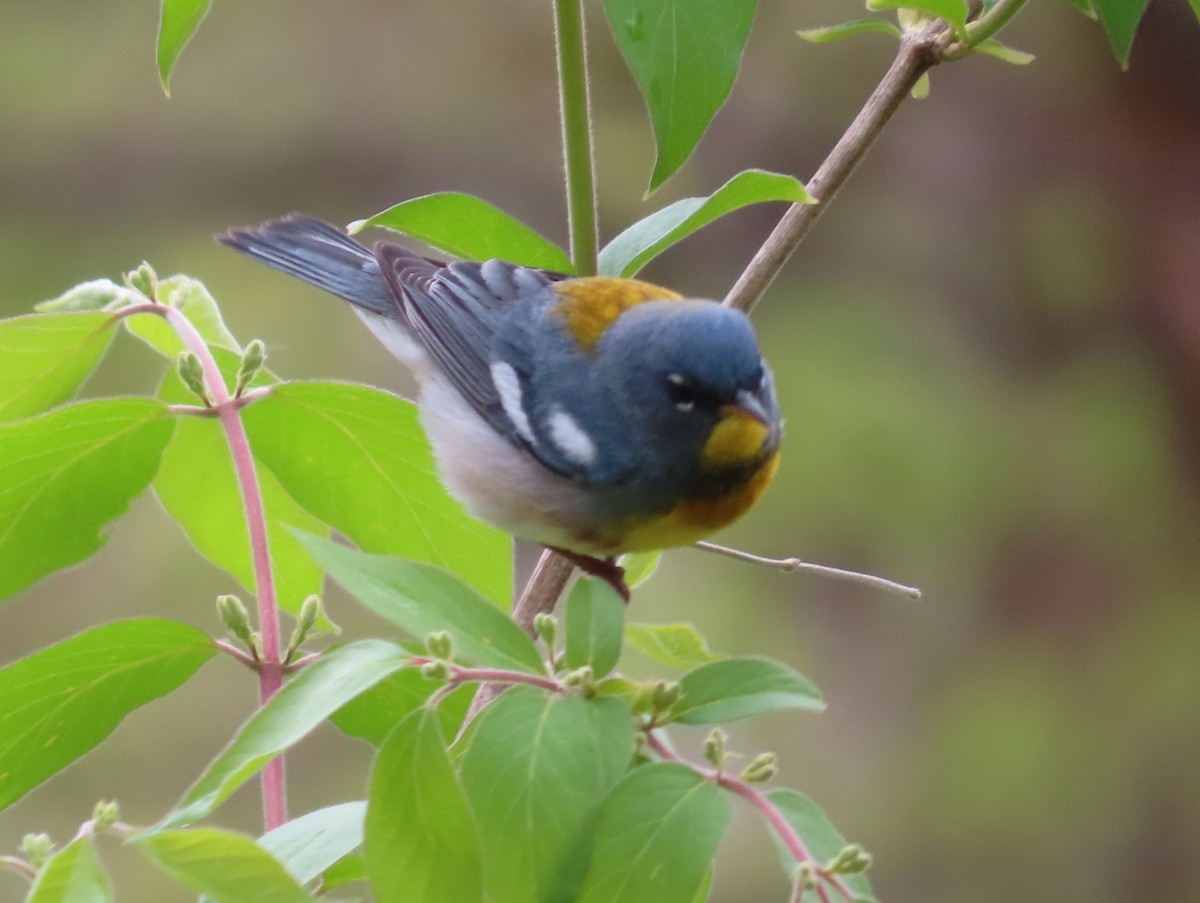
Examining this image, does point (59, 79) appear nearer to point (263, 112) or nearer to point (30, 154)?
point (30, 154)

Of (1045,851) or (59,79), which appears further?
(59,79)

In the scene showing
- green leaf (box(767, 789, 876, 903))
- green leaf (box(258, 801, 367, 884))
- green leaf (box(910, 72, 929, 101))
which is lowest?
green leaf (box(767, 789, 876, 903))

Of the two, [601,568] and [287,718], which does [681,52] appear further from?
[601,568]

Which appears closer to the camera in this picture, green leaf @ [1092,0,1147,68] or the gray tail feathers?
green leaf @ [1092,0,1147,68]

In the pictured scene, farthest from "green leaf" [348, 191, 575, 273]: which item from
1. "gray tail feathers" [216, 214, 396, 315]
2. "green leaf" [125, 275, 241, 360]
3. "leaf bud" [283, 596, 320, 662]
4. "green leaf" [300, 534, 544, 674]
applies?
"gray tail feathers" [216, 214, 396, 315]

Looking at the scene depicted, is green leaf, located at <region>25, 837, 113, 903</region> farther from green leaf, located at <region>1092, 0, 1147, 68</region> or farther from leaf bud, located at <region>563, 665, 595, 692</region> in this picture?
green leaf, located at <region>1092, 0, 1147, 68</region>

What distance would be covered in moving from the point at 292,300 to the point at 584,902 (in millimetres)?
4020

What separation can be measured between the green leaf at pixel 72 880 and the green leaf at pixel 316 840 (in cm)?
11

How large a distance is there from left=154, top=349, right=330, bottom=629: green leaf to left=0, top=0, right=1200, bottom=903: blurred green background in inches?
128

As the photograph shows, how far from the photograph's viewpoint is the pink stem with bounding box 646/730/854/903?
3.26 feet

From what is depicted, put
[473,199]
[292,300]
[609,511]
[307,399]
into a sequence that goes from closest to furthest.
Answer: [307,399]
[473,199]
[609,511]
[292,300]

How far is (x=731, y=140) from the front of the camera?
5.39m

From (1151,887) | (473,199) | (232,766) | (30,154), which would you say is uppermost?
(473,199)

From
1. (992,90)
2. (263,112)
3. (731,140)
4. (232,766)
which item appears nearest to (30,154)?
(263,112)
